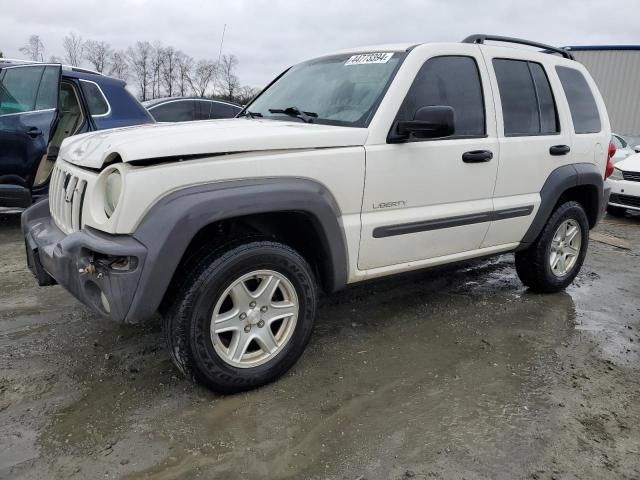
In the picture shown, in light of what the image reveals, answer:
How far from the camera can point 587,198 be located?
186 inches

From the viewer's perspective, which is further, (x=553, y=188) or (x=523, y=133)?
(x=553, y=188)

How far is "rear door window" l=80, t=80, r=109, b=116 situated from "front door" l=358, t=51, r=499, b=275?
4.17 meters

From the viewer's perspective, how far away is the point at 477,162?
11.8ft

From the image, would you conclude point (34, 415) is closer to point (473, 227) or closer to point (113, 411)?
point (113, 411)

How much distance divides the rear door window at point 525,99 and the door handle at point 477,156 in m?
0.30

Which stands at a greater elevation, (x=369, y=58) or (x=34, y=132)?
(x=369, y=58)

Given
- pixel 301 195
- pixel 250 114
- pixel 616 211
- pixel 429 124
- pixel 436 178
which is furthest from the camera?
pixel 616 211

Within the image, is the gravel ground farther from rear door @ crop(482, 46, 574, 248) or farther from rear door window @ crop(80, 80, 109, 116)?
rear door window @ crop(80, 80, 109, 116)

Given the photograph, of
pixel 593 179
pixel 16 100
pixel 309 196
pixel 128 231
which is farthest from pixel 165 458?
pixel 16 100

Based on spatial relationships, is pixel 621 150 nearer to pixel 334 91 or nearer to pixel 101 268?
pixel 334 91

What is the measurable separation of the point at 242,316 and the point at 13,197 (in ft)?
12.4

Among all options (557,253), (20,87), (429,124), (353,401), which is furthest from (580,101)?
(20,87)

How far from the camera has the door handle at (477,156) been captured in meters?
3.51

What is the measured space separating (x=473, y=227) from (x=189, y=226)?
207 cm
